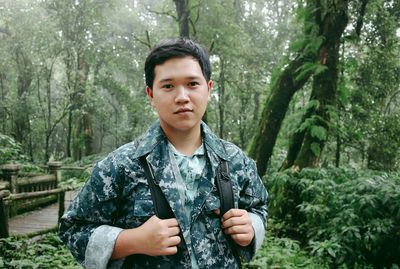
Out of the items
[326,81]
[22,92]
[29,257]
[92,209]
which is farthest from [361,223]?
[22,92]

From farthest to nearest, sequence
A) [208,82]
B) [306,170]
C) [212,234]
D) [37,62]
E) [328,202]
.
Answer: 1. [37,62]
2. [306,170]
3. [328,202]
4. [208,82]
5. [212,234]

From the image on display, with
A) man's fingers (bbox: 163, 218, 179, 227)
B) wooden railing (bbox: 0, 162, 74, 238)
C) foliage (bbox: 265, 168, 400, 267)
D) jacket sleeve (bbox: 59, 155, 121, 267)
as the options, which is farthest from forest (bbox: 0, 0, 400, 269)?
man's fingers (bbox: 163, 218, 179, 227)

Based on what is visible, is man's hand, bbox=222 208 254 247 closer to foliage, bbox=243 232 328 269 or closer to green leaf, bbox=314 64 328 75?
foliage, bbox=243 232 328 269

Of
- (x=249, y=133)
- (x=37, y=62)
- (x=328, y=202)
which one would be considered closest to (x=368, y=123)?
(x=328, y=202)

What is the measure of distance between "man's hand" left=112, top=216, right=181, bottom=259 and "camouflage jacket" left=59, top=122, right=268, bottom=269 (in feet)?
0.12

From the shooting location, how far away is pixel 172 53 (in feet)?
5.07

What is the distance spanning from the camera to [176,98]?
59.6 inches

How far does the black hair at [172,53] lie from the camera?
5.09 feet

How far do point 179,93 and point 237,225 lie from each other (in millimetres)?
566

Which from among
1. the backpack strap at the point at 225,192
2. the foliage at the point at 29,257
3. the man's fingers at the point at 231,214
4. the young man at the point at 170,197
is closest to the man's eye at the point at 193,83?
the young man at the point at 170,197

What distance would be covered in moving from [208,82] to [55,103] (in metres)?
18.0

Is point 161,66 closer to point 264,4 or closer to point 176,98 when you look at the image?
point 176,98

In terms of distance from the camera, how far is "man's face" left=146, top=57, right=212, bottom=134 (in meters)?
1.52

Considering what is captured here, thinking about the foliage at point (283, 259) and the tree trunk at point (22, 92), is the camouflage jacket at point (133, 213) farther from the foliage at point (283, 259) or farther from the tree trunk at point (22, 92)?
the tree trunk at point (22, 92)
